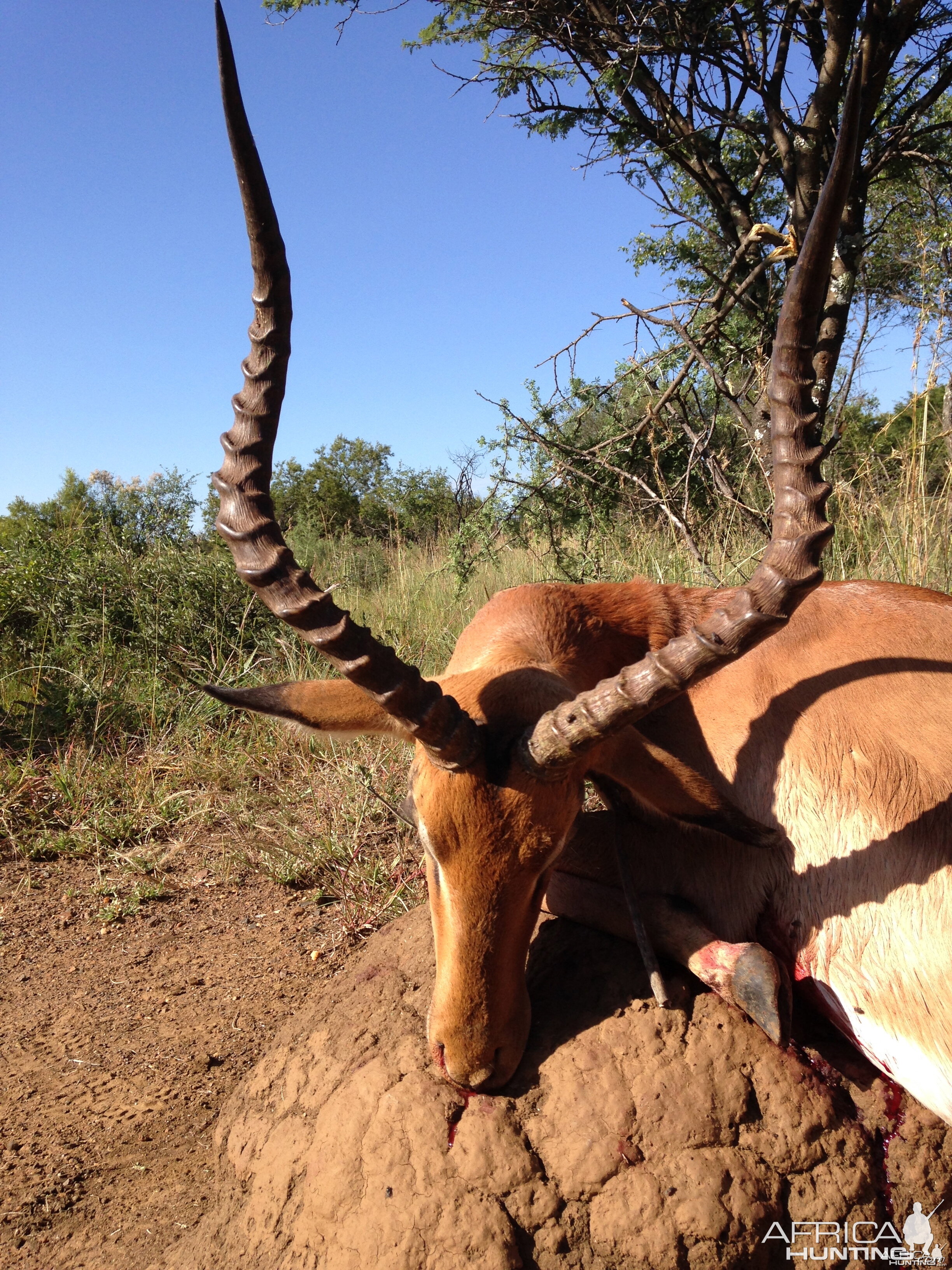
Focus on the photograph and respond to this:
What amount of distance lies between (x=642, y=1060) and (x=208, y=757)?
4.64 meters

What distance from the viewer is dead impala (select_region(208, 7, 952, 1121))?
2.40m

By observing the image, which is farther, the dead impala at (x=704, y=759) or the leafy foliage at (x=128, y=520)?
the leafy foliage at (x=128, y=520)

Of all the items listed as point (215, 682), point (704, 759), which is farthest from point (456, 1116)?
point (215, 682)

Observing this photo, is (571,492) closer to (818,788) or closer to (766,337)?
(766,337)

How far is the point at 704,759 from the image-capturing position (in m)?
3.09

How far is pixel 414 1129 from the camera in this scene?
2557 mm

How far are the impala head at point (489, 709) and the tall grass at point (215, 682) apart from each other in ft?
6.78

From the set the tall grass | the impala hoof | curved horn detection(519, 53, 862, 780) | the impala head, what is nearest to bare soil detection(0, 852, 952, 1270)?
the impala hoof

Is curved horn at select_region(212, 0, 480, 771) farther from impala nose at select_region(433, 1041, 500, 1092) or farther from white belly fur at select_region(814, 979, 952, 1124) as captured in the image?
white belly fur at select_region(814, 979, 952, 1124)

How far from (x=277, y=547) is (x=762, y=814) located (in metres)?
1.80

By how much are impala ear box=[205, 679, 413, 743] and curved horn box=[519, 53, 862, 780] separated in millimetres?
650

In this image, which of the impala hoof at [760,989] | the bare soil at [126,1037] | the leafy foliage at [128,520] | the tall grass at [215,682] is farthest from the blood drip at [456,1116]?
the leafy foliage at [128,520]

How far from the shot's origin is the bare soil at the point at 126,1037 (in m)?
2.91

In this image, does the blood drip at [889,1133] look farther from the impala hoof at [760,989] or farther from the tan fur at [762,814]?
the impala hoof at [760,989]
